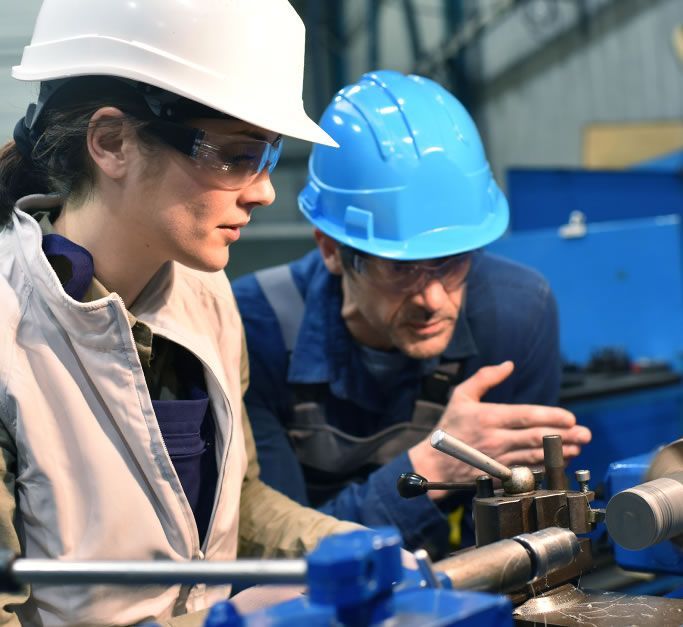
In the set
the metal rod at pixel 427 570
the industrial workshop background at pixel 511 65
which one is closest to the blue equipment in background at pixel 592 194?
the industrial workshop background at pixel 511 65

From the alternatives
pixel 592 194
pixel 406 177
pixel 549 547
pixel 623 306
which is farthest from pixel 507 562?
pixel 592 194

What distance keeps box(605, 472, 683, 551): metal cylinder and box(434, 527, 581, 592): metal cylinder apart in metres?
0.10

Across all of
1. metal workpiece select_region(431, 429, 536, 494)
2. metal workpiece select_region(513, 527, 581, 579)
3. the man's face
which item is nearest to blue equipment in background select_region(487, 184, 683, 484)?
the man's face

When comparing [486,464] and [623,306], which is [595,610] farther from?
[623,306]

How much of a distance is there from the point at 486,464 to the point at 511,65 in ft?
18.2

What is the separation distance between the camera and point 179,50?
1056mm

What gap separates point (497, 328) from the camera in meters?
1.59

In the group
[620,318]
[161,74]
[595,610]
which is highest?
[161,74]

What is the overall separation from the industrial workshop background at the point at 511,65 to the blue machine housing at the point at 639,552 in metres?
2.36

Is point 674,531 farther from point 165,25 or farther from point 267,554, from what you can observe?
point 165,25

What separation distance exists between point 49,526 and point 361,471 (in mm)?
697

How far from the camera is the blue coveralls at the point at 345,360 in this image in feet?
5.06

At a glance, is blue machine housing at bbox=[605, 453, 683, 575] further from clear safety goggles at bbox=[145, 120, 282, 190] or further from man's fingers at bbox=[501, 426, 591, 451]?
clear safety goggles at bbox=[145, 120, 282, 190]

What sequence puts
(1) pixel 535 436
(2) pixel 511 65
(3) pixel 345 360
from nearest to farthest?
(1) pixel 535 436 → (3) pixel 345 360 → (2) pixel 511 65
